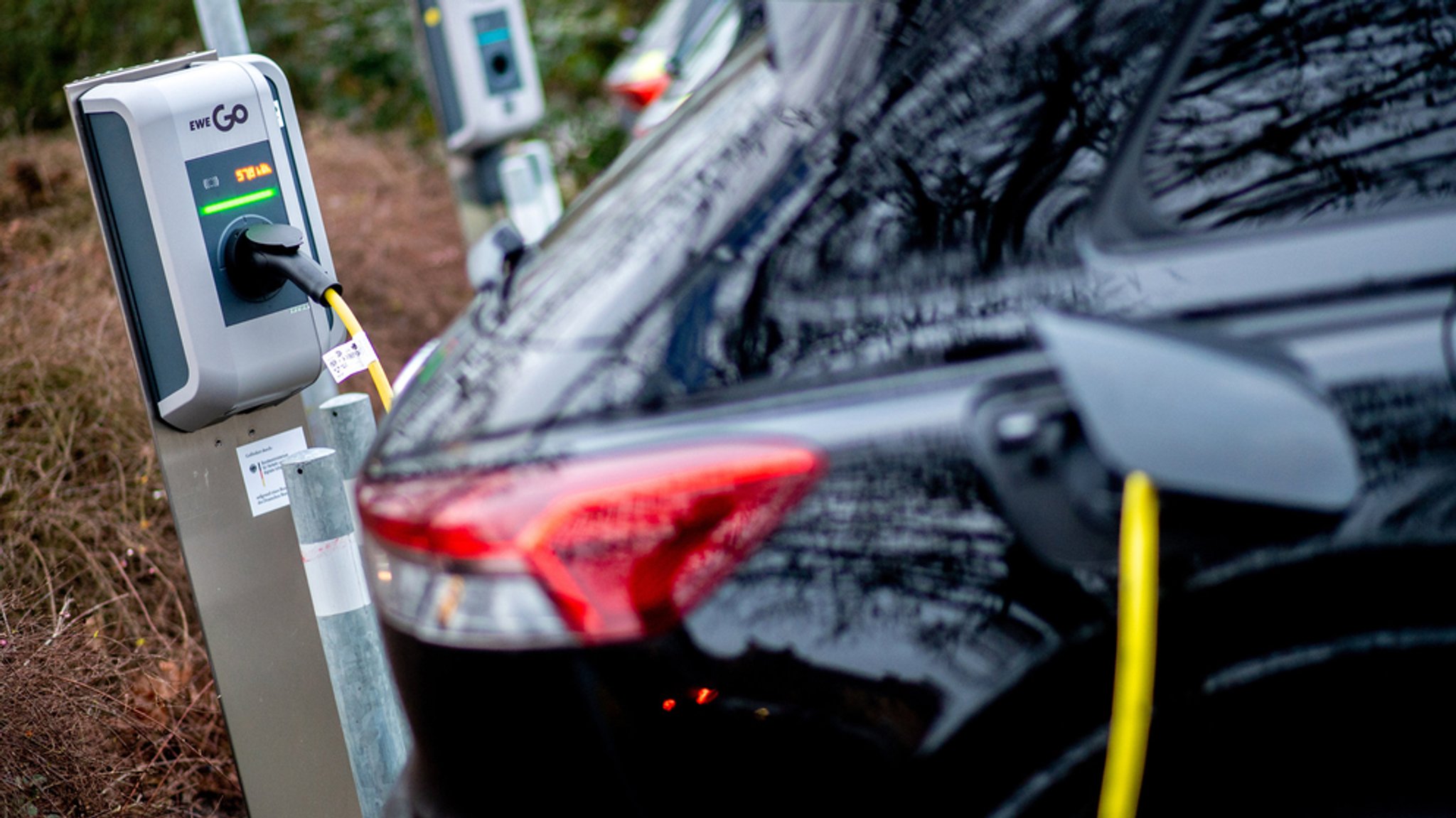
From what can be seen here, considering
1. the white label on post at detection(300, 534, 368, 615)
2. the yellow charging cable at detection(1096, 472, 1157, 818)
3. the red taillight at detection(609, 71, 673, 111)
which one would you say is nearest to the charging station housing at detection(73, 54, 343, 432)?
the white label on post at detection(300, 534, 368, 615)

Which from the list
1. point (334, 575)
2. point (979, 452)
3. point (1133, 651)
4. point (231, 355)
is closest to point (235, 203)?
point (231, 355)

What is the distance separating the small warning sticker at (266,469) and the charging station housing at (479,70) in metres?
3.44

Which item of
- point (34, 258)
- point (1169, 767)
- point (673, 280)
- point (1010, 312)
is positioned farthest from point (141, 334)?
point (34, 258)

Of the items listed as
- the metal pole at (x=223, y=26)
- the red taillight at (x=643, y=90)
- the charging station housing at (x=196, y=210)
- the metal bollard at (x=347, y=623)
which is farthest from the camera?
the red taillight at (x=643, y=90)

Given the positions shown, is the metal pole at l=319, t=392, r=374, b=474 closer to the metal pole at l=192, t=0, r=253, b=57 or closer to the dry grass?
the dry grass

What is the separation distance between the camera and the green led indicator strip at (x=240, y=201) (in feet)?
7.69

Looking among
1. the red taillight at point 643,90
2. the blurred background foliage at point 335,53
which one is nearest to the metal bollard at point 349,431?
the red taillight at point 643,90

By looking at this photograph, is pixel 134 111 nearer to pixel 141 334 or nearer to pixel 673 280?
pixel 141 334

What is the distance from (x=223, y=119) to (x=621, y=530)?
1392mm

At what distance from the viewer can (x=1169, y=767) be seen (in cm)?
154

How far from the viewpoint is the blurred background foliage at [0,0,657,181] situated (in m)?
7.29

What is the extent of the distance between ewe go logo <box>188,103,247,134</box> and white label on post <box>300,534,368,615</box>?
2.55ft

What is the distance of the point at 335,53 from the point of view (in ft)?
28.3

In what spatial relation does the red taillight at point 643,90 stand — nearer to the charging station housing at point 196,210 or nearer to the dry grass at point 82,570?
the dry grass at point 82,570
